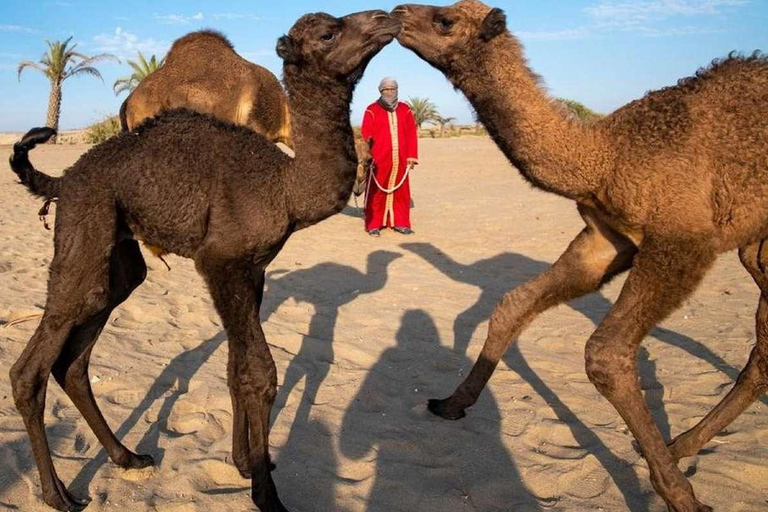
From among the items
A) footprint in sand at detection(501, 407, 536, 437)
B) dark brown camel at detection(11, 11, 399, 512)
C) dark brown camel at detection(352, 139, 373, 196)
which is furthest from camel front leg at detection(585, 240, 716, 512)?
dark brown camel at detection(352, 139, 373, 196)

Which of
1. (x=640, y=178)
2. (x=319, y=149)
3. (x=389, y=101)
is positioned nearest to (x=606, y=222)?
(x=640, y=178)

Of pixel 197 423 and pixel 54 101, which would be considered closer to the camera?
pixel 197 423

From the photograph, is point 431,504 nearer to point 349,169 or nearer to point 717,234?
point 349,169

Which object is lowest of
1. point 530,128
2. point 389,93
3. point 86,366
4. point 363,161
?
point 86,366

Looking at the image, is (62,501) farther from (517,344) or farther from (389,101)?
(389,101)

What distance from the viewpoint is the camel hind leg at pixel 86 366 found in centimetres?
346

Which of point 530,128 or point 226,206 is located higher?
point 530,128

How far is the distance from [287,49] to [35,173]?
1509mm

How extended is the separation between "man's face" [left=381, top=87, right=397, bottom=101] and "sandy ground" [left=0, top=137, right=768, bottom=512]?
379 centimetres

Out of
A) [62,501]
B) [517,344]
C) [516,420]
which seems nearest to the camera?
[62,501]

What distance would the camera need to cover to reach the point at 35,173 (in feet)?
11.5

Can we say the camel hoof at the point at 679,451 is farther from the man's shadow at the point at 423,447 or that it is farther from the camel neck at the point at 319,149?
the camel neck at the point at 319,149

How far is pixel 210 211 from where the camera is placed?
3291mm

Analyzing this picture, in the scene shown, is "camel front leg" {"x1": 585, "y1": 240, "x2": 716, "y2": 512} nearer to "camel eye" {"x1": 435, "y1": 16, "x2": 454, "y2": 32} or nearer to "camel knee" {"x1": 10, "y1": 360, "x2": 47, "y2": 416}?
"camel eye" {"x1": 435, "y1": 16, "x2": 454, "y2": 32}
